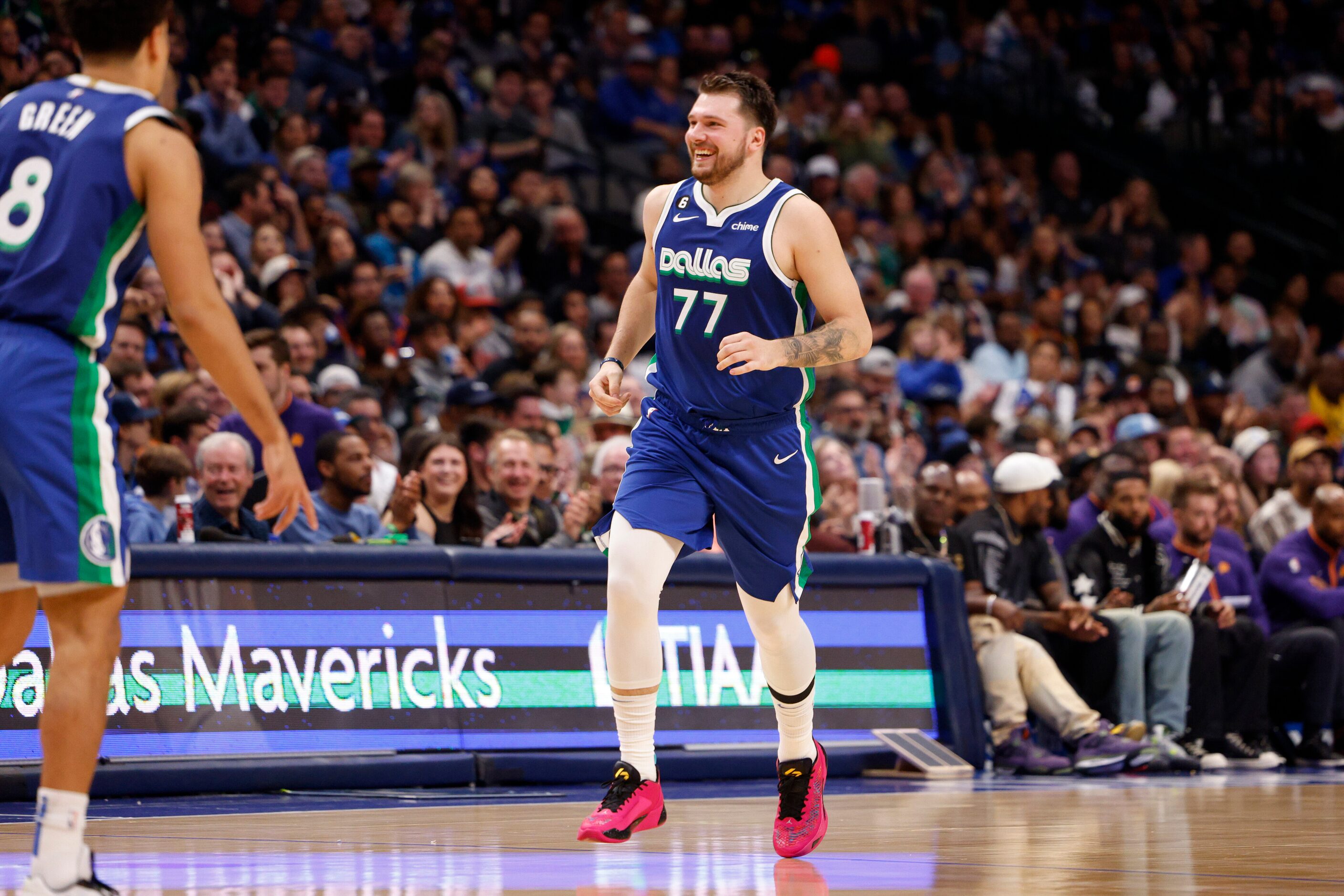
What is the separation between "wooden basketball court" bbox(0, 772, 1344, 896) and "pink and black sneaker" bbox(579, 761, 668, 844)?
73mm

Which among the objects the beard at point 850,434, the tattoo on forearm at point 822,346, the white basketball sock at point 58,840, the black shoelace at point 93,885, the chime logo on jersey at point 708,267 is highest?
the chime logo on jersey at point 708,267

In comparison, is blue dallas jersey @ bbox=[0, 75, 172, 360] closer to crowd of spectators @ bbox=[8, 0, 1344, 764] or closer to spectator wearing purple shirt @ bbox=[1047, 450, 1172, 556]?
crowd of spectators @ bbox=[8, 0, 1344, 764]

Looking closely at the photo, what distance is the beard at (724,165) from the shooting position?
582 cm

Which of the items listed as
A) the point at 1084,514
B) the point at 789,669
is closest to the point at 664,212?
the point at 789,669

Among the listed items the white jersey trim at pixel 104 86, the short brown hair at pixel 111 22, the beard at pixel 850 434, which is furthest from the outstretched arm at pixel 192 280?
the beard at pixel 850 434

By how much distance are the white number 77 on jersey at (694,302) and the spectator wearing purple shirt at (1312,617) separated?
22.4ft

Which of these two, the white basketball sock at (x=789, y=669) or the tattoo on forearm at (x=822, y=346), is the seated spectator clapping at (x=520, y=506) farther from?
the tattoo on forearm at (x=822, y=346)

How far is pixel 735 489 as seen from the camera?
5.73 meters

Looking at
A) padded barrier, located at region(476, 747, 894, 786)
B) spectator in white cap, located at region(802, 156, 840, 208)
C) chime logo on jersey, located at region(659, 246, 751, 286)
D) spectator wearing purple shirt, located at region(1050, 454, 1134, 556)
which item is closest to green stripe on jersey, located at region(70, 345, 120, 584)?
chime logo on jersey, located at region(659, 246, 751, 286)

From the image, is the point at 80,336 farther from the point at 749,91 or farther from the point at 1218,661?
the point at 1218,661

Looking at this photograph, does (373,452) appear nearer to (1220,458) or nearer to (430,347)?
(430,347)

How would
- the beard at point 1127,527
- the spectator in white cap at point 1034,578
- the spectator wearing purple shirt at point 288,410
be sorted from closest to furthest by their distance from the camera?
the spectator wearing purple shirt at point 288,410 < the spectator in white cap at point 1034,578 < the beard at point 1127,527

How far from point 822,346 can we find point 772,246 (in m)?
0.45

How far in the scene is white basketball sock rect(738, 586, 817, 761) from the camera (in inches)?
230
